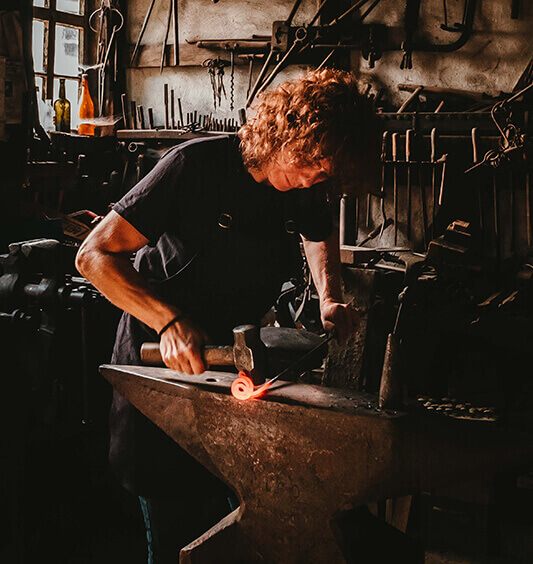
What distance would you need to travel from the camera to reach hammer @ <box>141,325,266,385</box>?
176 centimetres

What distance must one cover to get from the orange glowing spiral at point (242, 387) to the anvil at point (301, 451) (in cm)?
2

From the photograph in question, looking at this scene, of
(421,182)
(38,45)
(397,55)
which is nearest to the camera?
(421,182)

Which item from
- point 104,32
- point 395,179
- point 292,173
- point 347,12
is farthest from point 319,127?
point 104,32

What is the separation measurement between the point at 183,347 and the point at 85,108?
3.74m

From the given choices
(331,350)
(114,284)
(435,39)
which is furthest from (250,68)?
(114,284)

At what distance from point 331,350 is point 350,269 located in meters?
0.40

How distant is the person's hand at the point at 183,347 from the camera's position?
1.82 m

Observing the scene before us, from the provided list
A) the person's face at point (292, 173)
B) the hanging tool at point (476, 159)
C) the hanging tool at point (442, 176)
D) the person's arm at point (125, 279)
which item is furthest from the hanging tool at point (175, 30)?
the person's arm at point (125, 279)

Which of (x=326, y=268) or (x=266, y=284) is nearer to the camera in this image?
(x=266, y=284)

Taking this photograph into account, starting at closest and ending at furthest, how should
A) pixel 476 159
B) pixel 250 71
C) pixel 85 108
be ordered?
pixel 476 159 → pixel 250 71 → pixel 85 108

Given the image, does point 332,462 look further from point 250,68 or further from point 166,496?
point 250,68

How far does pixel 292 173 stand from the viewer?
198 centimetres

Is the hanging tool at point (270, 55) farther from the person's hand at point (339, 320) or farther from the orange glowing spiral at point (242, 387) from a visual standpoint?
the orange glowing spiral at point (242, 387)

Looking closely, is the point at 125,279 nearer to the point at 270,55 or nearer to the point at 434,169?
the point at 434,169
